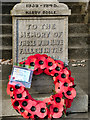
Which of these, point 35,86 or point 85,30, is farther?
point 85,30

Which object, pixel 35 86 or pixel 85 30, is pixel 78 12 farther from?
pixel 35 86

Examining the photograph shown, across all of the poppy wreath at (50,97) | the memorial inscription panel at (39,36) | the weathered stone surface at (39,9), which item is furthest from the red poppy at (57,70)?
the weathered stone surface at (39,9)

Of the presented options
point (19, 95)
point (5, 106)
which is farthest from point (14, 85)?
point (5, 106)

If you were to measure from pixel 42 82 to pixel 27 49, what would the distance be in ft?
1.85

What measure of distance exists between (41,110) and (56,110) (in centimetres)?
21

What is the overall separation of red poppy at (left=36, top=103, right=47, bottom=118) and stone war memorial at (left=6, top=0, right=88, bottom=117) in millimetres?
307

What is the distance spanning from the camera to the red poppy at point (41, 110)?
3.45m

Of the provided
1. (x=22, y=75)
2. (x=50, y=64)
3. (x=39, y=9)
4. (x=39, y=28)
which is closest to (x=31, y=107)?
(x=22, y=75)

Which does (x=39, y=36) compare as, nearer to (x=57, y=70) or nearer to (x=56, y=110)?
(x=57, y=70)

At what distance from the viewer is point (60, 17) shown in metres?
3.89

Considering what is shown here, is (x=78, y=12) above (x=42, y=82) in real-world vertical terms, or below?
above

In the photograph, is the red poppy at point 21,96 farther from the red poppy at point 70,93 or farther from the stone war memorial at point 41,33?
the red poppy at point 70,93

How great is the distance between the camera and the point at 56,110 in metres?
3.51

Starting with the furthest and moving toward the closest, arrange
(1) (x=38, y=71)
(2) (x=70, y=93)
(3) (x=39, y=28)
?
(3) (x=39, y=28) < (1) (x=38, y=71) < (2) (x=70, y=93)
